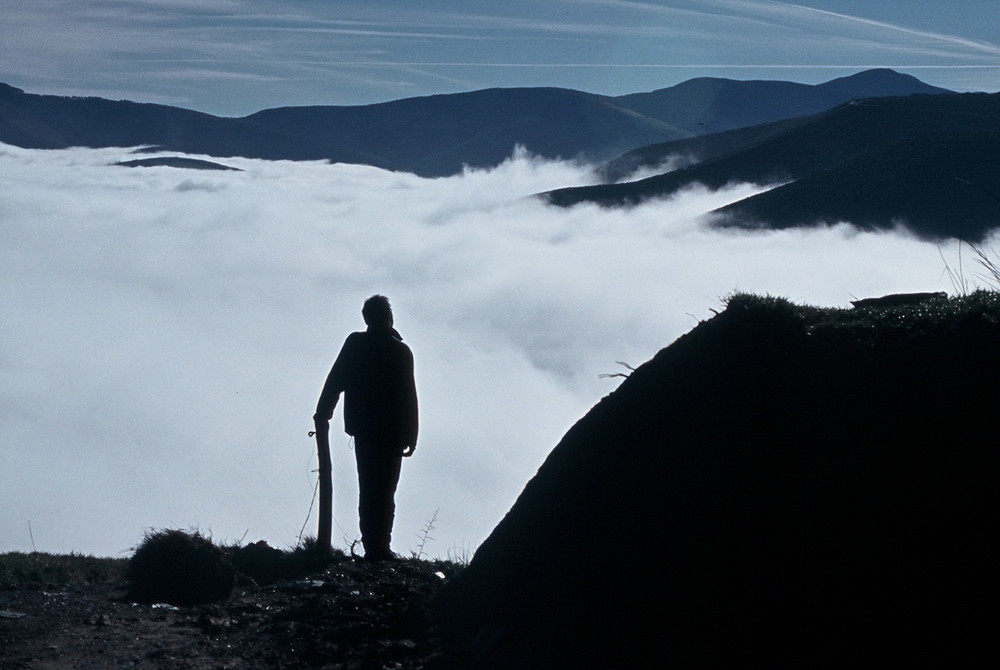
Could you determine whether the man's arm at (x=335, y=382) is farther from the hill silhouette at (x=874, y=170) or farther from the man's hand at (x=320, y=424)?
the hill silhouette at (x=874, y=170)

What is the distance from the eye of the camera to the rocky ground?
16.2ft

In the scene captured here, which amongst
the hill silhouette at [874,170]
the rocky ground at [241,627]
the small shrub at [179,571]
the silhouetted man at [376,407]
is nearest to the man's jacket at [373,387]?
the silhouetted man at [376,407]

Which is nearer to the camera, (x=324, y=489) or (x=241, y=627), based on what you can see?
(x=241, y=627)

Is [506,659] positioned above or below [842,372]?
below

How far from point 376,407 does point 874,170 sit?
129 meters

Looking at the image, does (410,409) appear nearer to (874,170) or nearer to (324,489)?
(324,489)

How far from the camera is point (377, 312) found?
7.44 metres

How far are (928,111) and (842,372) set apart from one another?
15544cm

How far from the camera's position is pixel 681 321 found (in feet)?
579

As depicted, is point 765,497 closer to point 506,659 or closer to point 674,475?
point 674,475

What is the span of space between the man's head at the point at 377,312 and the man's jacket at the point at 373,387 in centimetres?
6

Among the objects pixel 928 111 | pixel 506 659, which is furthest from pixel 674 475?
pixel 928 111

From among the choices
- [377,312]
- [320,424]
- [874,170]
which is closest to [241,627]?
[320,424]

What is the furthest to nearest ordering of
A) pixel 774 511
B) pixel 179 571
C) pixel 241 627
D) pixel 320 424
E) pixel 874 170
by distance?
1. pixel 874 170
2. pixel 320 424
3. pixel 179 571
4. pixel 241 627
5. pixel 774 511
